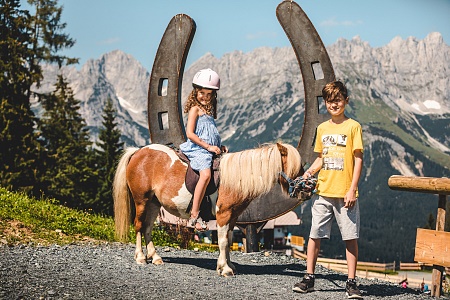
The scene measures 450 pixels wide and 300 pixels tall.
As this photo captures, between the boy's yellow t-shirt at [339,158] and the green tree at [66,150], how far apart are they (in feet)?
77.0

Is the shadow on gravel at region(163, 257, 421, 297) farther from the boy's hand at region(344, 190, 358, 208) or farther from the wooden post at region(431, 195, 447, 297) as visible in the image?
the boy's hand at region(344, 190, 358, 208)

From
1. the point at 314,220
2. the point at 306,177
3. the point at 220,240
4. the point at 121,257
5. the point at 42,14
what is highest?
the point at 42,14

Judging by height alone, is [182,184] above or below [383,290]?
above

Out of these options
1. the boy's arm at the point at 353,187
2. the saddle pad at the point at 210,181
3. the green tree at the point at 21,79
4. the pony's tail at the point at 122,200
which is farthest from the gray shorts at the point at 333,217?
the green tree at the point at 21,79

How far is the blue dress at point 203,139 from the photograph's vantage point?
24.2ft

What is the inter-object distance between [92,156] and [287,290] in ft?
116

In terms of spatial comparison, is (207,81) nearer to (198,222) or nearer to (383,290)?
(198,222)

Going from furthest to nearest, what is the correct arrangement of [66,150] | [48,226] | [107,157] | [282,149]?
[107,157], [66,150], [48,226], [282,149]

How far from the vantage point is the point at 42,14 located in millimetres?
33094

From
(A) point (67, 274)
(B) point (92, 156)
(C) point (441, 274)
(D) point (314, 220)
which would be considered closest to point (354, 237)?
(D) point (314, 220)

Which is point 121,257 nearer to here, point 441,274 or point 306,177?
point 306,177

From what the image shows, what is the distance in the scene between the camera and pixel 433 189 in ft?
22.5

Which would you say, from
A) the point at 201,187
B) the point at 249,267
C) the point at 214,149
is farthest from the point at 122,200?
the point at 249,267

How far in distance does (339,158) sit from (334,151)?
100mm
